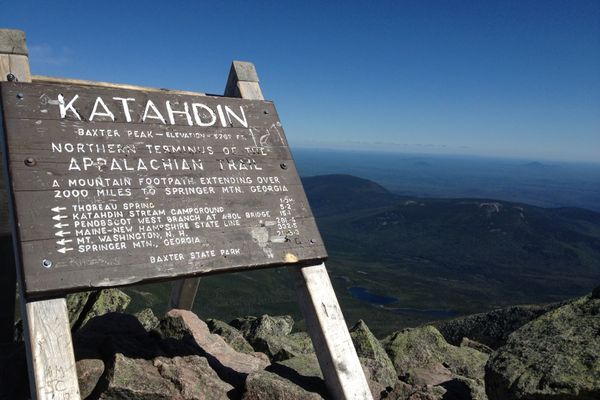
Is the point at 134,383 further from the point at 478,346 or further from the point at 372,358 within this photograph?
the point at 478,346

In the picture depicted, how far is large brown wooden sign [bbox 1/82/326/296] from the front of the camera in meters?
5.37

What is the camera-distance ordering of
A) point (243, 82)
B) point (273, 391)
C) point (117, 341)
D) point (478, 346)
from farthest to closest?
point (478, 346), point (243, 82), point (117, 341), point (273, 391)

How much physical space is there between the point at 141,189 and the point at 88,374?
8.97 feet

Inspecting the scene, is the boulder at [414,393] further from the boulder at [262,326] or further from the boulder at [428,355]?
the boulder at [262,326]

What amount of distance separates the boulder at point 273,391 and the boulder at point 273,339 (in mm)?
4363

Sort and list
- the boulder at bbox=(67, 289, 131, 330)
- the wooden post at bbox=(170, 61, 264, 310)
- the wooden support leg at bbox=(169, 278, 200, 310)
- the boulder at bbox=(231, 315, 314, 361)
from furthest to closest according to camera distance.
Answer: the boulder at bbox=(67, 289, 131, 330) → the wooden support leg at bbox=(169, 278, 200, 310) → the boulder at bbox=(231, 315, 314, 361) → the wooden post at bbox=(170, 61, 264, 310)

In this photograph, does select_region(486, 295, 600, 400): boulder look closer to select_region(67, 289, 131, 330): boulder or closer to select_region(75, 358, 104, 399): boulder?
select_region(75, 358, 104, 399): boulder

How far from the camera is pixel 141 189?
614 centimetres

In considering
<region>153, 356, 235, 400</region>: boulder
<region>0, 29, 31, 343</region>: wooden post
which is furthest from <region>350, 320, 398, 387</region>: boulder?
<region>0, 29, 31, 343</region>: wooden post

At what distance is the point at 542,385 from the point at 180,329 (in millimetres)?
6713

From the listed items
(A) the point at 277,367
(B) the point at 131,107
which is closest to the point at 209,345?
(A) the point at 277,367

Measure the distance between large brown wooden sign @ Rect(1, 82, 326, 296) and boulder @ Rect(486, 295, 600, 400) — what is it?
3.73 metres

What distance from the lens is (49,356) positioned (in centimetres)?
487

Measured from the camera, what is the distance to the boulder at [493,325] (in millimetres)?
16192
